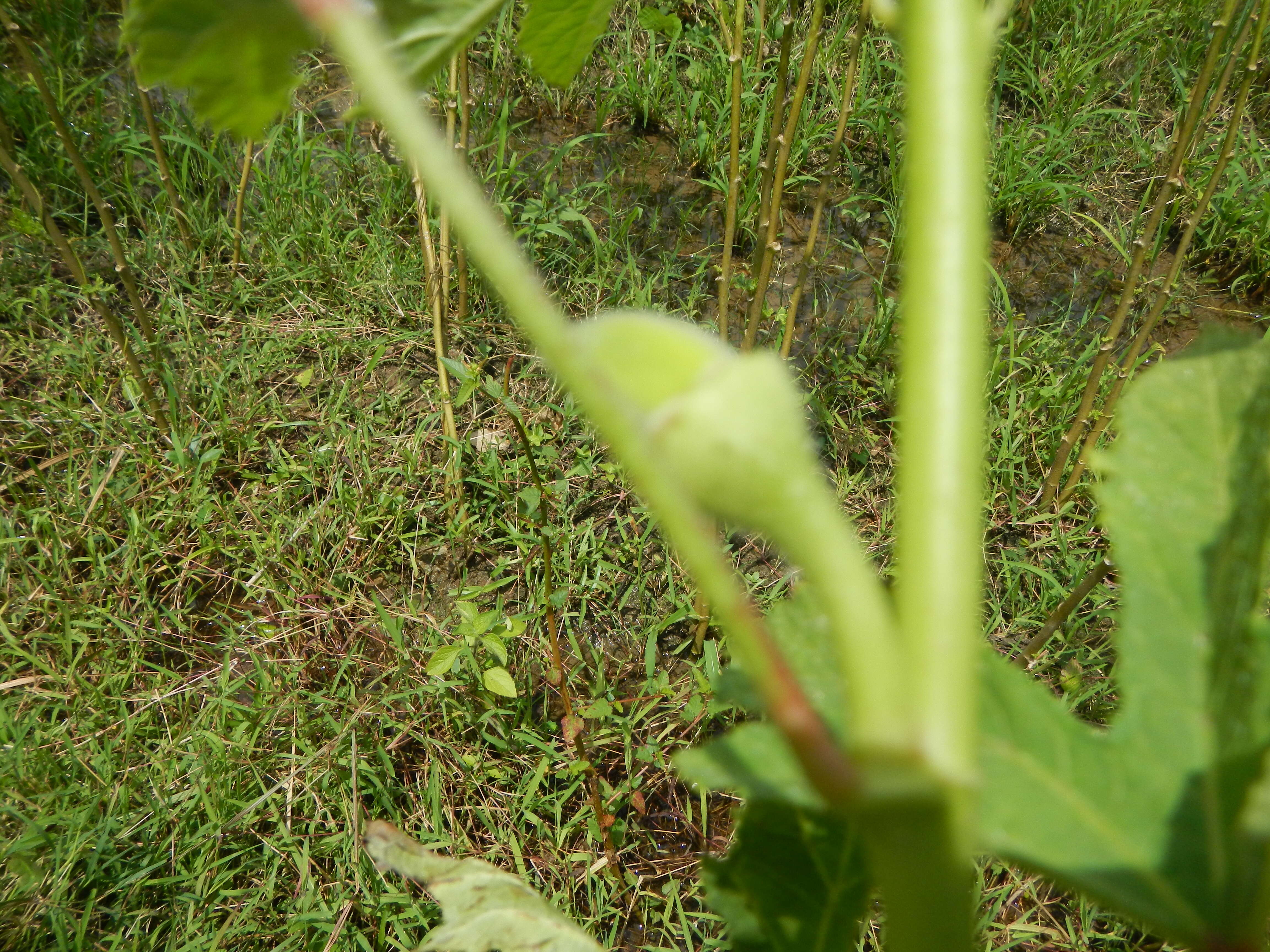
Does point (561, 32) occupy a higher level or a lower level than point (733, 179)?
higher

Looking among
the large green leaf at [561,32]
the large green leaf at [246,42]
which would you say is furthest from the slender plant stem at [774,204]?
the large green leaf at [246,42]

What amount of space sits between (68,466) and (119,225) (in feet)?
2.60

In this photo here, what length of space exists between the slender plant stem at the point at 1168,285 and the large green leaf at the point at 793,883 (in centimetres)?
85

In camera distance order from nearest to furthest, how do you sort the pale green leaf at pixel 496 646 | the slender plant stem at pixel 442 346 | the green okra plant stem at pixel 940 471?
the green okra plant stem at pixel 940 471 → the pale green leaf at pixel 496 646 → the slender plant stem at pixel 442 346

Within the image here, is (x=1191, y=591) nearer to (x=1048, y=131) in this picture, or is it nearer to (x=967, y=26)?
(x=967, y=26)

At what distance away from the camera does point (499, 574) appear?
2.10 metres

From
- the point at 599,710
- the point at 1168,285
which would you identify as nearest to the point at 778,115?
the point at 1168,285

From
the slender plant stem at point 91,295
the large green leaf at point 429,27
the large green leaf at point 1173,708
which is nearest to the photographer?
the large green leaf at point 1173,708

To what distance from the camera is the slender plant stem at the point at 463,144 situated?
1.96m

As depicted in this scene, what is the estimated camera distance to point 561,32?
0.78 meters

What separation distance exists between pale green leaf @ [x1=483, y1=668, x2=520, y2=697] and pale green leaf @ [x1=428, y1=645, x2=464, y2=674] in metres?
0.08

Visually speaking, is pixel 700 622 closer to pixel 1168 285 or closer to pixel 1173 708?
pixel 1168 285

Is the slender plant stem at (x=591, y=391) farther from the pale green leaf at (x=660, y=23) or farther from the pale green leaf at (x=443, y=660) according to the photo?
the pale green leaf at (x=660, y=23)

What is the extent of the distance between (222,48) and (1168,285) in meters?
1.79
